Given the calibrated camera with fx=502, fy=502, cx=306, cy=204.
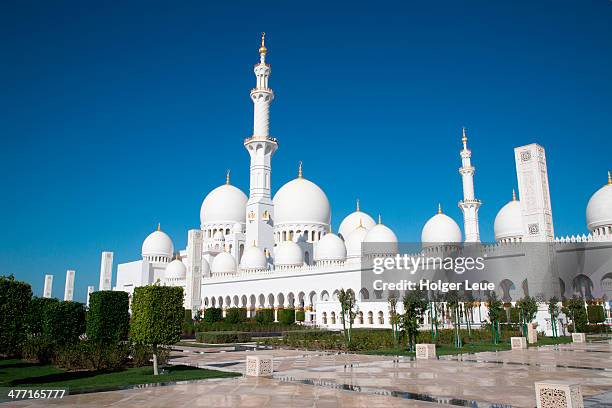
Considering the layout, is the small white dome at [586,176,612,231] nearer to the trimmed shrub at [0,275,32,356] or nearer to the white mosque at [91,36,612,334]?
the white mosque at [91,36,612,334]

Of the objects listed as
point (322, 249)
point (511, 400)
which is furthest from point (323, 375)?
point (322, 249)

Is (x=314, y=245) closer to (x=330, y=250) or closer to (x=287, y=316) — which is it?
(x=330, y=250)

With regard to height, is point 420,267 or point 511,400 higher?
point 420,267

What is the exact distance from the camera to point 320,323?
32.3 m

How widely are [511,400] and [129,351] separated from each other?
9.85 metres

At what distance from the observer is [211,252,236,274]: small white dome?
44938 millimetres

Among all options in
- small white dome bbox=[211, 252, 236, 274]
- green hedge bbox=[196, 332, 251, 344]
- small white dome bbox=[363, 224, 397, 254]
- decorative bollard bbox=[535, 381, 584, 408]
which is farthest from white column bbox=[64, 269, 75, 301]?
decorative bollard bbox=[535, 381, 584, 408]

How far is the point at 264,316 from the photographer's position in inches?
1362

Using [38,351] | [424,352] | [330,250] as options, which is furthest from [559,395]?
[330,250]

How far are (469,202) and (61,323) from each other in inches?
1263

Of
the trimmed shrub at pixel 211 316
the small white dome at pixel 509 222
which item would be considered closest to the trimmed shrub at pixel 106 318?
the trimmed shrub at pixel 211 316

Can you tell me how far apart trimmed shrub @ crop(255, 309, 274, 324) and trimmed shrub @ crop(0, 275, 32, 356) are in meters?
23.9

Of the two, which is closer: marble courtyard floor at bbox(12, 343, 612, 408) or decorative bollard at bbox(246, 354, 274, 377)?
marble courtyard floor at bbox(12, 343, 612, 408)

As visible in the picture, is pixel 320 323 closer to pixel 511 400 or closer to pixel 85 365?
pixel 85 365
